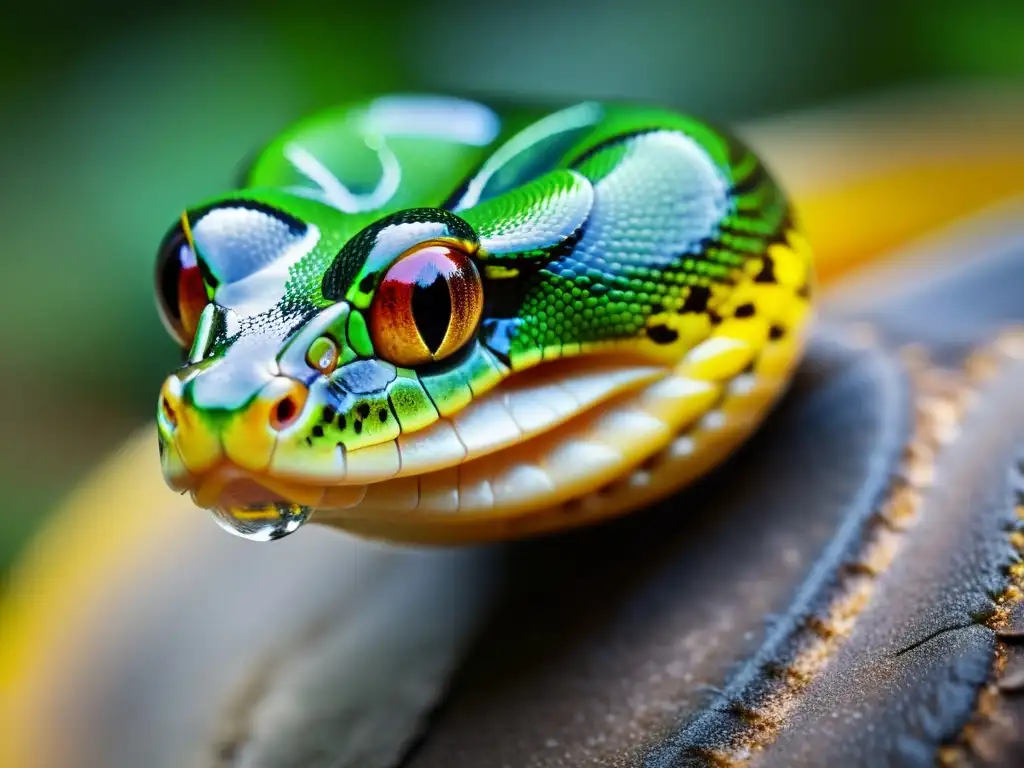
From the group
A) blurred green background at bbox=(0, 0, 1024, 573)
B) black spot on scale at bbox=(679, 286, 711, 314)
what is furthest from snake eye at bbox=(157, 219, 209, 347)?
blurred green background at bbox=(0, 0, 1024, 573)

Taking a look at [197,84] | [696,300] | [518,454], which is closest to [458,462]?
[518,454]

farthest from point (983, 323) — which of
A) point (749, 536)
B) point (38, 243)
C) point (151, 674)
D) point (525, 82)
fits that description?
point (38, 243)

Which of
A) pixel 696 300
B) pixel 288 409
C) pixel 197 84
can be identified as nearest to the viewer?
pixel 288 409

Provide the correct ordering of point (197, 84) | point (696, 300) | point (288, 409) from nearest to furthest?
point (288, 409) < point (696, 300) < point (197, 84)

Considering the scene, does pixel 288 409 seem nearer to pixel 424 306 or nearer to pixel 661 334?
pixel 424 306

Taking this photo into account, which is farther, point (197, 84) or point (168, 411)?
point (197, 84)

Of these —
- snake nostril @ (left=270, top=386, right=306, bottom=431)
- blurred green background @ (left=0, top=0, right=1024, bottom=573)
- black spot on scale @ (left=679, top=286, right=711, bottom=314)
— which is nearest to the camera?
snake nostril @ (left=270, top=386, right=306, bottom=431)

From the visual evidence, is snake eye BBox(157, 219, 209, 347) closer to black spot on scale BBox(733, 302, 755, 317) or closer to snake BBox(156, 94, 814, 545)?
snake BBox(156, 94, 814, 545)
